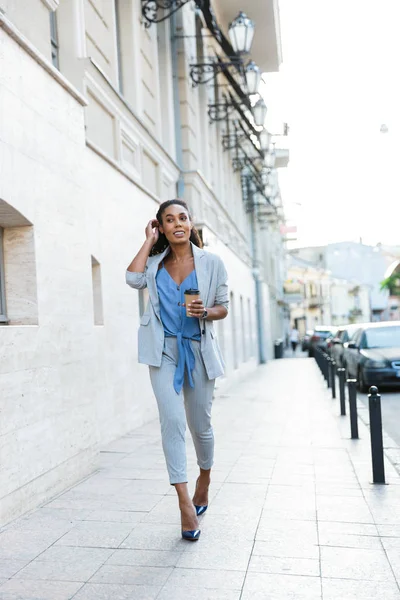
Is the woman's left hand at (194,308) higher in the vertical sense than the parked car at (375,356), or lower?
higher

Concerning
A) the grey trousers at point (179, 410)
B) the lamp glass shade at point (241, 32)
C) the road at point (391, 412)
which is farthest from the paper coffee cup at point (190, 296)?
the lamp glass shade at point (241, 32)

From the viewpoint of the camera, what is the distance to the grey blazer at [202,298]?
4496mm

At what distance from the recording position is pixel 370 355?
15.6 metres

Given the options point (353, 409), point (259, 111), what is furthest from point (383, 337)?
point (353, 409)

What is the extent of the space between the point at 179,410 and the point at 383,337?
13529 mm

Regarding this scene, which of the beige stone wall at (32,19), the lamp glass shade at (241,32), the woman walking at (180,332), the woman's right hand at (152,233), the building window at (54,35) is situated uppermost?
the lamp glass shade at (241,32)

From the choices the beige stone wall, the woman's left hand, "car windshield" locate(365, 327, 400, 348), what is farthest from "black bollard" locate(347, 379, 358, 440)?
"car windshield" locate(365, 327, 400, 348)

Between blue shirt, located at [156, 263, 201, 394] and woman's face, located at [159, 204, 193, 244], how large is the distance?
29 centimetres

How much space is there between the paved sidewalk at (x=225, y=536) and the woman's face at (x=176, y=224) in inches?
71.9

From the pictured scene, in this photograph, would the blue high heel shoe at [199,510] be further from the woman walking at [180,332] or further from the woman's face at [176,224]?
the woman's face at [176,224]

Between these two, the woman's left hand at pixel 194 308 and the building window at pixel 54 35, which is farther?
the building window at pixel 54 35

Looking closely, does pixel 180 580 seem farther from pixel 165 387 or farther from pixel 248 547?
pixel 165 387

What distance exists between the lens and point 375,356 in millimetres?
15500

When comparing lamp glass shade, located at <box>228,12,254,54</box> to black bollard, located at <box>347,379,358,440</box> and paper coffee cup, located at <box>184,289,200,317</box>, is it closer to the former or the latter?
black bollard, located at <box>347,379,358,440</box>
